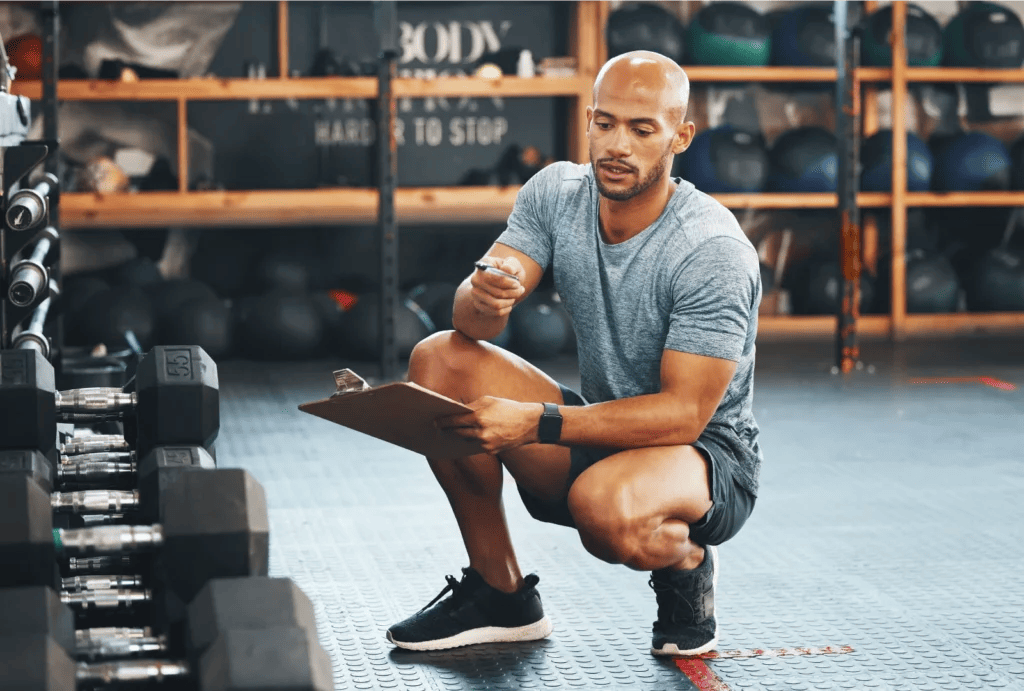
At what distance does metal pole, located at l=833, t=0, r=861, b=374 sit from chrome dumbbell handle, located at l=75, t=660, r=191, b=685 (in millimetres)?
4588

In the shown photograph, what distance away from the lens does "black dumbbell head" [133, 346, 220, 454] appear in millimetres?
1647

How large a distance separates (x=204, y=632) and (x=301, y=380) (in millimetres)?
4178

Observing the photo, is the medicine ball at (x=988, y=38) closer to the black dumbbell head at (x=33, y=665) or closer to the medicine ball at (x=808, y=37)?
the medicine ball at (x=808, y=37)

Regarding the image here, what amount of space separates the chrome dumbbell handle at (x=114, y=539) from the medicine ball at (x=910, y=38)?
595cm

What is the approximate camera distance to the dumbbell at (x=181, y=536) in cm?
133

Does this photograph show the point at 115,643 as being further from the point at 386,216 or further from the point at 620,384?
the point at 386,216

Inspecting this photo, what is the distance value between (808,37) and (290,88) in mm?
2550

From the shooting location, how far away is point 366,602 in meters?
2.37

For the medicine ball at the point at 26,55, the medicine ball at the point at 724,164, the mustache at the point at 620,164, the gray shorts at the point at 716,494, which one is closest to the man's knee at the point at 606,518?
the gray shorts at the point at 716,494

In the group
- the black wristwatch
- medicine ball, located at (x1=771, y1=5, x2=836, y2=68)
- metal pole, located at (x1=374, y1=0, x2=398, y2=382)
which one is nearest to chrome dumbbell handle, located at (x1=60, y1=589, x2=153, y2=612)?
the black wristwatch

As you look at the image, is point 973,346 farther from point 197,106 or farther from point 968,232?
point 197,106

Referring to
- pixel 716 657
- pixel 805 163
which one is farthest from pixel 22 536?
pixel 805 163

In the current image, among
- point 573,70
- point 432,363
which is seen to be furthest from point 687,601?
point 573,70

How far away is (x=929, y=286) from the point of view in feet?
21.6
